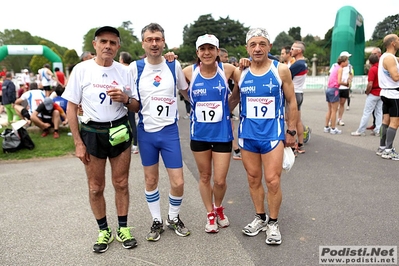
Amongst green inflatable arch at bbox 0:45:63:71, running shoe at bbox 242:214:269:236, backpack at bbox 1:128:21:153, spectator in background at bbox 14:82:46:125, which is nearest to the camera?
running shoe at bbox 242:214:269:236

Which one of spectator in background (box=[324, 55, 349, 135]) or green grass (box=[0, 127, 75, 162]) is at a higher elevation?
spectator in background (box=[324, 55, 349, 135])

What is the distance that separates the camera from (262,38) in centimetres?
296

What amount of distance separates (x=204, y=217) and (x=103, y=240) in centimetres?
116

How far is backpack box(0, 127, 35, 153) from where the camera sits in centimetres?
686

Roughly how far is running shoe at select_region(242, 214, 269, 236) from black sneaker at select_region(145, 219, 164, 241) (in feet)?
2.87

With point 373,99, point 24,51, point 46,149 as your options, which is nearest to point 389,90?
point 373,99

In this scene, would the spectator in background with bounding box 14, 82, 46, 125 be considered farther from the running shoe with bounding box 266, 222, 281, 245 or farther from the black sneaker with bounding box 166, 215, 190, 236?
the running shoe with bounding box 266, 222, 281, 245

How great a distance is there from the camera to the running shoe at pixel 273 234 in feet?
9.75

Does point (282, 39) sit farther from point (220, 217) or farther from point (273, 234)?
point (273, 234)

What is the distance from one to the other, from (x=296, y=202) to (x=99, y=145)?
2530 millimetres

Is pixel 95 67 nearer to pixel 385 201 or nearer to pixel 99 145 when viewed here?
pixel 99 145

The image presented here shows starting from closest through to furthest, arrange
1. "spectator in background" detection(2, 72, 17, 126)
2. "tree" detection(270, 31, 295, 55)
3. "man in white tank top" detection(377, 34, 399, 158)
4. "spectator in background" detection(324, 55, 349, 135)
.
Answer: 1. "man in white tank top" detection(377, 34, 399, 158)
2. "spectator in background" detection(324, 55, 349, 135)
3. "spectator in background" detection(2, 72, 17, 126)
4. "tree" detection(270, 31, 295, 55)

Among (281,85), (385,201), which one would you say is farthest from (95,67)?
(385,201)

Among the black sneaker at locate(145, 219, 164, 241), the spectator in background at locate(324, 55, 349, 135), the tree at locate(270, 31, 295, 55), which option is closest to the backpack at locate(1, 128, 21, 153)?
the black sneaker at locate(145, 219, 164, 241)
